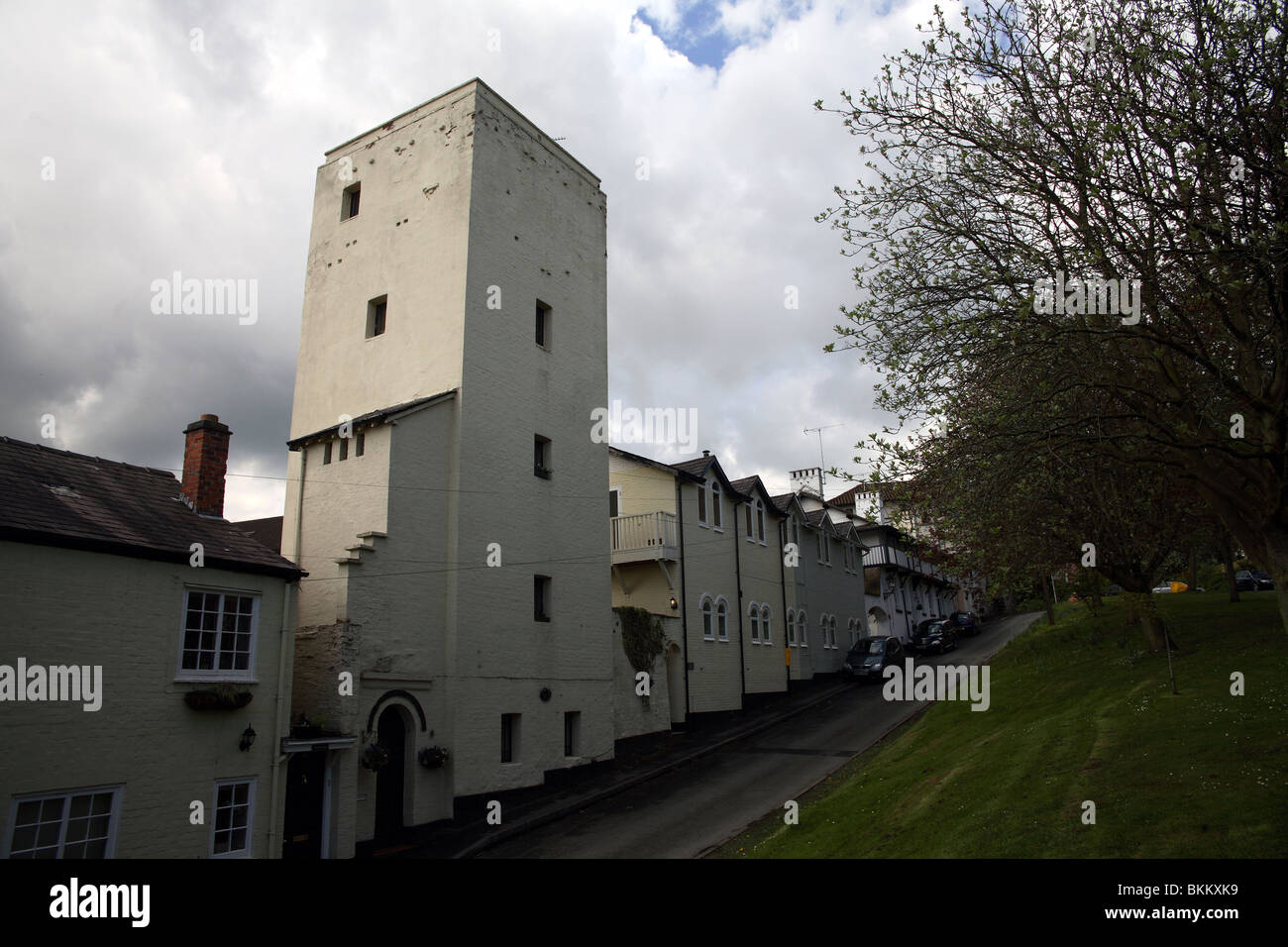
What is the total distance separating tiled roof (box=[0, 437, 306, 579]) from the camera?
39.3ft

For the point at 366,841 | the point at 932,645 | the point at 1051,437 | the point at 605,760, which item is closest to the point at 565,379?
the point at 605,760

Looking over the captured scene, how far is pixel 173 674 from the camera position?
509 inches

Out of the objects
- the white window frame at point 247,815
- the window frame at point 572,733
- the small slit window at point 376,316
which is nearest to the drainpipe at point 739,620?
the window frame at point 572,733

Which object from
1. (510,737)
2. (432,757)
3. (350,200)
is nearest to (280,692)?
(432,757)

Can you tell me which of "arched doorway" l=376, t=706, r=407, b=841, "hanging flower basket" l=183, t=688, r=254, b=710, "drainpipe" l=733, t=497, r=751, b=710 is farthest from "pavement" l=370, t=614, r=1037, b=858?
"hanging flower basket" l=183, t=688, r=254, b=710

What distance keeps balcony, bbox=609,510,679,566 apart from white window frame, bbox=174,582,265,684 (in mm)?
13578

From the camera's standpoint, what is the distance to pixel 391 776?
54.5ft

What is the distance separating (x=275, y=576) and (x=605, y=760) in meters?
11.1

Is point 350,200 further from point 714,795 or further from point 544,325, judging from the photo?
point 714,795

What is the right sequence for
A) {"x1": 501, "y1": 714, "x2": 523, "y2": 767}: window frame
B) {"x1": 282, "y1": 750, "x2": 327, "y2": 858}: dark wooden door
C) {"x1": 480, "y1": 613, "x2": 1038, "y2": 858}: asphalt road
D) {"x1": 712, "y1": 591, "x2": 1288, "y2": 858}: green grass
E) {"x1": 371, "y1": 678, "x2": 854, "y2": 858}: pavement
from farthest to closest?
{"x1": 501, "y1": 714, "x2": 523, "y2": 767}: window frame, {"x1": 371, "y1": 678, "x2": 854, "y2": 858}: pavement, {"x1": 480, "y1": 613, "x2": 1038, "y2": 858}: asphalt road, {"x1": 282, "y1": 750, "x2": 327, "y2": 858}: dark wooden door, {"x1": 712, "y1": 591, "x2": 1288, "y2": 858}: green grass

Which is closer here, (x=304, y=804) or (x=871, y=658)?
(x=304, y=804)

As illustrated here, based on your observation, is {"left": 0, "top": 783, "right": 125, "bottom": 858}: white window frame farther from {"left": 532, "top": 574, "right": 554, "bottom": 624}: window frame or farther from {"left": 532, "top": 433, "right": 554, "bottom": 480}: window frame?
{"left": 532, "top": 433, "right": 554, "bottom": 480}: window frame

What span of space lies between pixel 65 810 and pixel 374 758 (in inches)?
202
